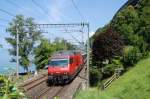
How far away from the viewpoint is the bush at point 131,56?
47625mm

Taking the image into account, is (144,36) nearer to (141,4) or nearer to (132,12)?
(132,12)

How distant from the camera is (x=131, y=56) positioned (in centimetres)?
4766

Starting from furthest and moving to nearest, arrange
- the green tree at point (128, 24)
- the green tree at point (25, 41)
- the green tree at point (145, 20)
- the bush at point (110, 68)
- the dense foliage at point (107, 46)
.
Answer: the green tree at point (25, 41), the green tree at point (128, 24), the green tree at point (145, 20), the dense foliage at point (107, 46), the bush at point (110, 68)

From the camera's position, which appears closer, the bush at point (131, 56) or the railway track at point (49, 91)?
the railway track at point (49, 91)

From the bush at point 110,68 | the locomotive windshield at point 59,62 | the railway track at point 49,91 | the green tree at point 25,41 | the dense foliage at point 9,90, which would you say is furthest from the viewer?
Answer: the green tree at point 25,41

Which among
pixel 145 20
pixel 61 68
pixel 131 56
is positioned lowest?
pixel 61 68

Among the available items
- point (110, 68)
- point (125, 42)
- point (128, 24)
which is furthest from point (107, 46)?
point (128, 24)

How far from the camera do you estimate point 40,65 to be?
7125 centimetres

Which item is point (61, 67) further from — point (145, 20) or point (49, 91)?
point (145, 20)

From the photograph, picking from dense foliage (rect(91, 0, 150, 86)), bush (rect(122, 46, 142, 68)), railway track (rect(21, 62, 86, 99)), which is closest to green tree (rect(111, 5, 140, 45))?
dense foliage (rect(91, 0, 150, 86))

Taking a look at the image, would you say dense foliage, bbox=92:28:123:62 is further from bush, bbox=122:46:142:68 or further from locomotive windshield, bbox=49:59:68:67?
locomotive windshield, bbox=49:59:68:67

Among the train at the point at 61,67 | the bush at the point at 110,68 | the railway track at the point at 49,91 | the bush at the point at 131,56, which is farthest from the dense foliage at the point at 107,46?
the railway track at the point at 49,91

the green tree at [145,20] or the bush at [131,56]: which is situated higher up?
the green tree at [145,20]

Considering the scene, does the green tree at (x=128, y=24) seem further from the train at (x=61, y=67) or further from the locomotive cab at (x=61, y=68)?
the locomotive cab at (x=61, y=68)
